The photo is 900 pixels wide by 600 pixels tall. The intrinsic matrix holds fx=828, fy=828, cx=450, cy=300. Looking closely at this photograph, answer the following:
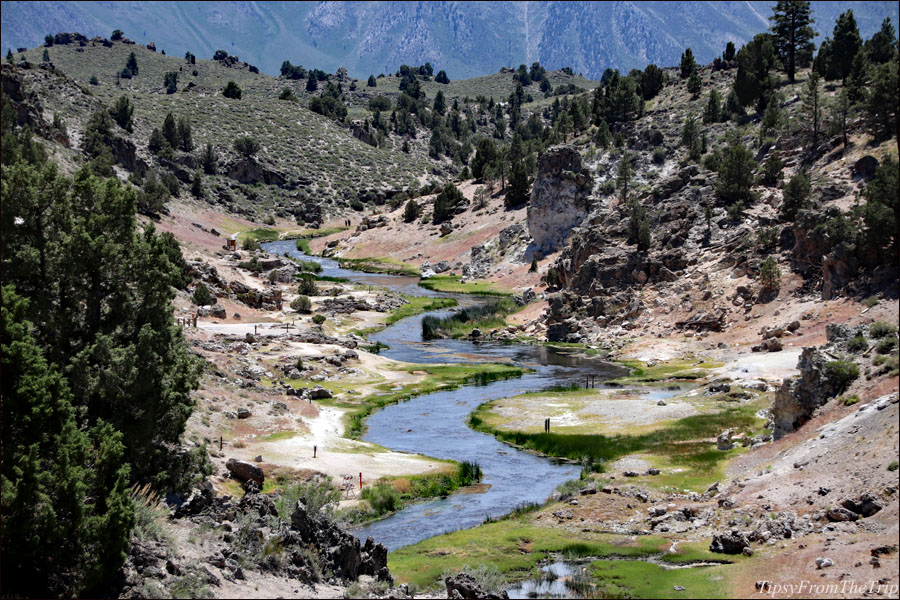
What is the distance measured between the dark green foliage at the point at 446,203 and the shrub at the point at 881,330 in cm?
12466

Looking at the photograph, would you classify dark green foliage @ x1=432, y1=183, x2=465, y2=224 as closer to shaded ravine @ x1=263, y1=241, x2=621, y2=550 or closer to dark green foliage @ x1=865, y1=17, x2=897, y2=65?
shaded ravine @ x1=263, y1=241, x2=621, y2=550

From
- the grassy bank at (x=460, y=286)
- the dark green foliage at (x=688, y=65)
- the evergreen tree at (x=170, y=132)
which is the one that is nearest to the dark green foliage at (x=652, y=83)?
the dark green foliage at (x=688, y=65)

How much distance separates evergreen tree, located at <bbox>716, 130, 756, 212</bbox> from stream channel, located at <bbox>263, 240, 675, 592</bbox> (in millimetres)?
30416

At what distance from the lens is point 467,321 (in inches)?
3927

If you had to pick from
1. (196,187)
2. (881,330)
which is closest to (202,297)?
(881,330)

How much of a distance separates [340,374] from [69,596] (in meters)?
51.7

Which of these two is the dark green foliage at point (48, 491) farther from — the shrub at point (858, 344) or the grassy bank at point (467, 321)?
the grassy bank at point (467, 321)

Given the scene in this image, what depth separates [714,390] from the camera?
6162 cm

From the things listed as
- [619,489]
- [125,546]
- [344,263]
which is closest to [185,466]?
[125,546]

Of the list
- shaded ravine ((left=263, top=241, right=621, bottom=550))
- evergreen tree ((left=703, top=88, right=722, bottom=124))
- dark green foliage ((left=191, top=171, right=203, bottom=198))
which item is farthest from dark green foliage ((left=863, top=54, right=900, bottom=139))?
dark green foliage ((left=191, top=171, right=203, bottom=198))

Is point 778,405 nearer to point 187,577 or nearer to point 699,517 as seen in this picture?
point 699,517

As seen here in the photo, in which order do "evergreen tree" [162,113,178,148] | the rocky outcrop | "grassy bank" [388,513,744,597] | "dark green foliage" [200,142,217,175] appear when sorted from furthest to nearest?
"dark green foliage" [200,142,217,175], "evergreen tree" [162,113,178,148], the rocky outcrop, "grassy bank" [388,513,744,597]

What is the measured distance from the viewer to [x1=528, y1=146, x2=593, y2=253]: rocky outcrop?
12888 centimetres

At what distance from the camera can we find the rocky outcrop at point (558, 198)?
128875mm
